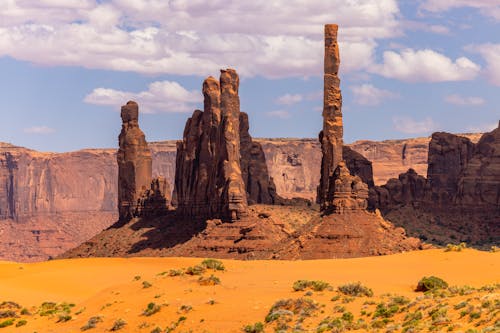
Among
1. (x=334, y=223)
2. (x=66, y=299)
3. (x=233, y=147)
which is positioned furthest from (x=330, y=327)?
(x=233, y=147)

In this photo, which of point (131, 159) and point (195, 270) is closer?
point (195, 270)

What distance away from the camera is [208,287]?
58094mm

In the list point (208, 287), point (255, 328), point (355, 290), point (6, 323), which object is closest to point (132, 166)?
point (6, 323)

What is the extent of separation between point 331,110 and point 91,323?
199ft

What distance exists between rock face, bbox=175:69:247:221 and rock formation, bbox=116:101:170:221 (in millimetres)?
8726

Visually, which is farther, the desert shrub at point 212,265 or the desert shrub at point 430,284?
the desert shrub at point 212,265

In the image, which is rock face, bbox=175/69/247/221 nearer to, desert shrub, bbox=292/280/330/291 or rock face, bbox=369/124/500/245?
rock face, bbox=369/124/500/245

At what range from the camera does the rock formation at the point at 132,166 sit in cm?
13688

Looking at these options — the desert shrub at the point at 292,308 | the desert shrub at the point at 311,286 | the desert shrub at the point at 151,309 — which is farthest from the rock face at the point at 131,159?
the desert shrub at the point at 292,308

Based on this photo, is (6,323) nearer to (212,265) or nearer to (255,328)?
(212,265)

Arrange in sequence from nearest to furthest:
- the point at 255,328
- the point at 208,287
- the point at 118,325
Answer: the point at 255,328 → the point at 118,325 → the point at 208,287

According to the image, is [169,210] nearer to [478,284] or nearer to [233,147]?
[233,147]

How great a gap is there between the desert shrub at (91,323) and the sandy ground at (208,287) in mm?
232

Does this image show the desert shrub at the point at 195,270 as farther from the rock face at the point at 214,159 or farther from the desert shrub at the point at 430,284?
the rock face at the point at 214,159
